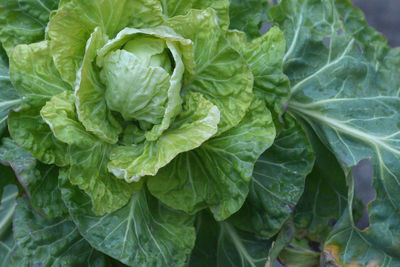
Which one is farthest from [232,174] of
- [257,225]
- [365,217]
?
[365,217]

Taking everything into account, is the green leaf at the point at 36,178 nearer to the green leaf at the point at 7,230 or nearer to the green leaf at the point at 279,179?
the green leaf at the point at 7,230

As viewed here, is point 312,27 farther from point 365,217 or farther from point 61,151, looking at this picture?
point 365,217

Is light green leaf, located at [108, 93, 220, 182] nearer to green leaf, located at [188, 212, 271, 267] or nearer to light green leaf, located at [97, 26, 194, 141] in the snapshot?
light green leaf, located at [97, 26, 194, 141]

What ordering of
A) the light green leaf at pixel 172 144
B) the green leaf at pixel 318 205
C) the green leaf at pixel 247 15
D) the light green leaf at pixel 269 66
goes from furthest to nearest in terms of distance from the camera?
1. the green leaf at pixel 318 205
2. the green leaf at pixel 247 15
3. the light green leaf at pixel 269 66
4. the light green leaf at pixel 172 144

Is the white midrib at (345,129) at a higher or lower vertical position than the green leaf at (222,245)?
higher

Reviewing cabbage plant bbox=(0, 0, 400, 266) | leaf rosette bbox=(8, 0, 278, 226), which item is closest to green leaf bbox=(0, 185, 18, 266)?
cabbage plant bbox=(0, 0, 400, 266)

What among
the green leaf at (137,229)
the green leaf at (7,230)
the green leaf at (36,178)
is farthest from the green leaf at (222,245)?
the green leaf at (7,230)

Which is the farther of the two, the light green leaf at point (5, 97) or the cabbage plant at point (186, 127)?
the light green leaf at point (5, 97)
